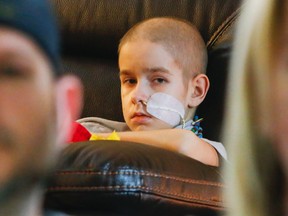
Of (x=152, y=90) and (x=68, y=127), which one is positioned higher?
(x=152, y=90)

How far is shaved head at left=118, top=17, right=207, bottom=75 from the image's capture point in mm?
1477

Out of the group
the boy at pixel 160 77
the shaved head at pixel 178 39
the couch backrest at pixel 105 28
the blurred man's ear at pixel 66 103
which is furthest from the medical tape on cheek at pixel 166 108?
the blurred man's ear at pixel 66 103

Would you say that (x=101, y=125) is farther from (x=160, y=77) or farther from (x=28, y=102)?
(x=28, y=102)

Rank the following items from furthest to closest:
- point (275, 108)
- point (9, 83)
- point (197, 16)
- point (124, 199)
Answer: point (197, 16)
point (124, 199)
point (275, 108)
point (9, 83)

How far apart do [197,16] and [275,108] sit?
1261 millimetres

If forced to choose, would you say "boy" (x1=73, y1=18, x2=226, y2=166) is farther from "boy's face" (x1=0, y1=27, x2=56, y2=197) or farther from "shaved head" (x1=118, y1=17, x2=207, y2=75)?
"boy's face" (x1=0, y1=27, x2=56, y2=197)

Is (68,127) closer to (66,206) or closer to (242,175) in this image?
(242,175)

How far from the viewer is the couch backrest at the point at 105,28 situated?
5.59 ft

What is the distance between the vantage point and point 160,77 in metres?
1.44

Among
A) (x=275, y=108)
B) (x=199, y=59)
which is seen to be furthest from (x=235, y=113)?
(x=199, y=59)

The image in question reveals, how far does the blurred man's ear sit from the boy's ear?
1.12m

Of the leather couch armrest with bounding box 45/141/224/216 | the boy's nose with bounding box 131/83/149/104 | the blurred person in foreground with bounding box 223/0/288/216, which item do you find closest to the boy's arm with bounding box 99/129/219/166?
the boy's nose with bounding box 131/83/149/104

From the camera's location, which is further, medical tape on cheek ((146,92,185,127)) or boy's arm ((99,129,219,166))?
medical tape on cheek ((146,92,185,127))

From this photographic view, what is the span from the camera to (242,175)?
54 centimetres
